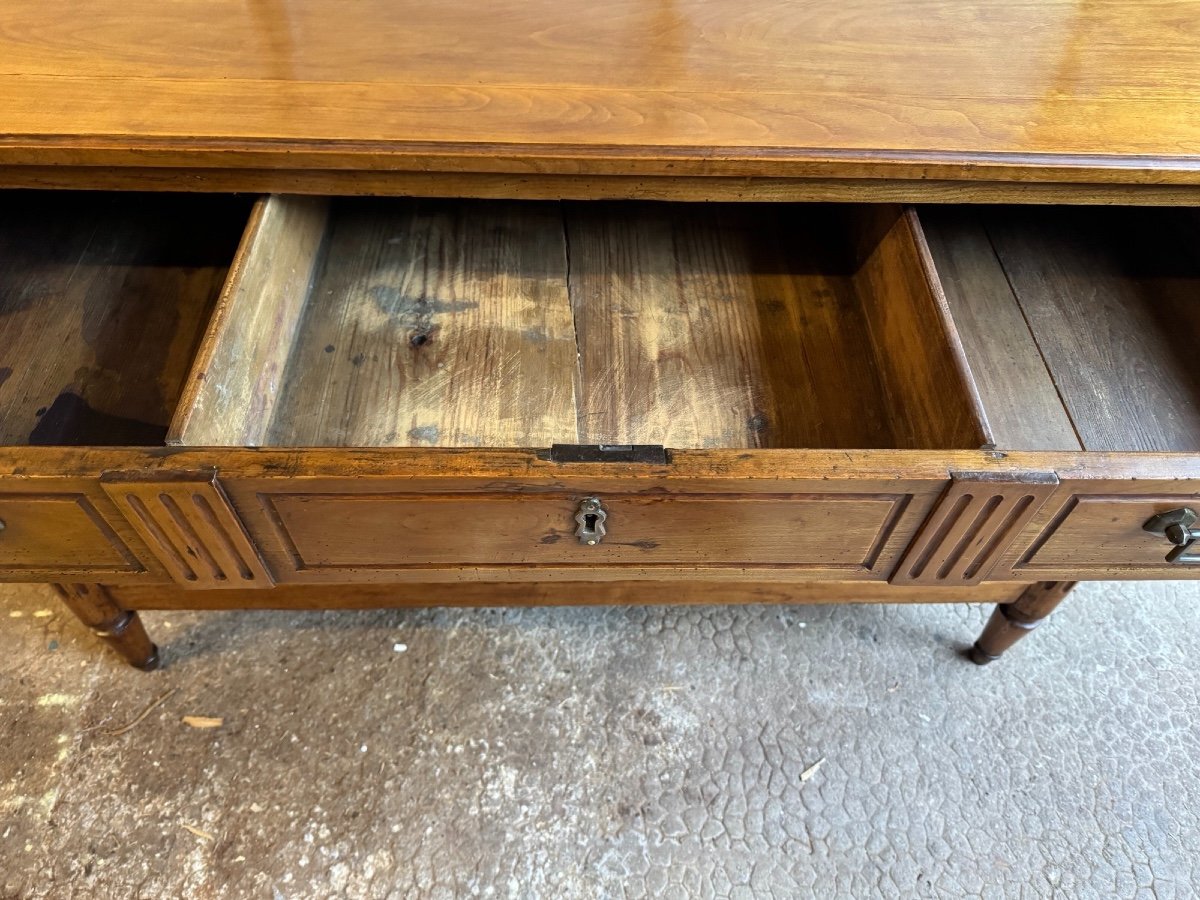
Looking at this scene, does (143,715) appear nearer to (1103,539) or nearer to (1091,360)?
(1103,539)

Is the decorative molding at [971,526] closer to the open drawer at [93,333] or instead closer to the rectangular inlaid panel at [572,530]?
the rectangular inlaid panel at [572,530]

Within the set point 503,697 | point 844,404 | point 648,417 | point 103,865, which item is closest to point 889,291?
point 844,404

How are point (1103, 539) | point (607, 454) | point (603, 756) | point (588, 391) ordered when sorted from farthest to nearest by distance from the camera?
point (603, 756)
point (588, 391)
point (1103, 539)
point (607, 454)

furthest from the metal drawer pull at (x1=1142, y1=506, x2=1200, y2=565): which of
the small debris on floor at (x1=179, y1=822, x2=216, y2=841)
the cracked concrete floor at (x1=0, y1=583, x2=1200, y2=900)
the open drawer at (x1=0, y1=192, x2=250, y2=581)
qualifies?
the small debris on floor at (x1=179, y1=822, x2=216, y2=841)

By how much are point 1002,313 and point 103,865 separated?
1240 millimetres

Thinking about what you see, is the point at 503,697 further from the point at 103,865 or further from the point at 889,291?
the point at 889,291

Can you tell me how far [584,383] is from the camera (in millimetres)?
930

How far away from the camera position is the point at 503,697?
110 centimetres

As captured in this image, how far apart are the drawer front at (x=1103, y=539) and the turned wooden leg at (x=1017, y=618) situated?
0.09 m

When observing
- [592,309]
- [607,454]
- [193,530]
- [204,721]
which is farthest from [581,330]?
[204,721]

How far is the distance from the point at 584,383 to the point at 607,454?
0.81 feet

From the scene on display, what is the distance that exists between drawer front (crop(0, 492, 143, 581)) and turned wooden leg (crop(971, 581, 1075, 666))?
98 cm

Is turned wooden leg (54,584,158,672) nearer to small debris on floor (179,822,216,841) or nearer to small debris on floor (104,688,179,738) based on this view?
small debris on floor (104,688,179,738)

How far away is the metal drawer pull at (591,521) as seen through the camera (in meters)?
0.72
